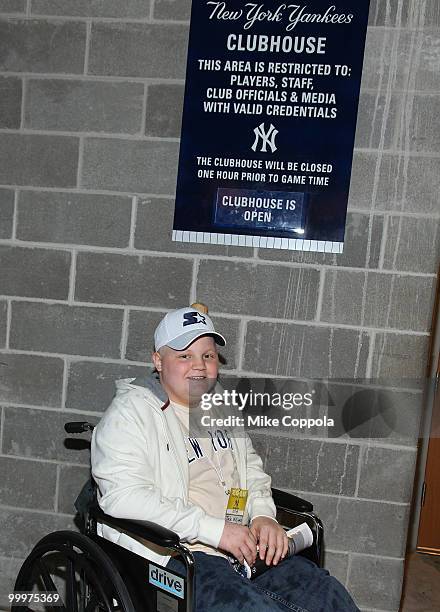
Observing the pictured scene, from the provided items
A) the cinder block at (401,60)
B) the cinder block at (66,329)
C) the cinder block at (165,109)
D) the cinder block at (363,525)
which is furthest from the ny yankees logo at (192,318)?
the cinder block at (401,60)

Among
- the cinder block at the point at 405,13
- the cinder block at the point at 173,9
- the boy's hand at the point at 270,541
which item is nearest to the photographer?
the boy's hand at the point at 270,541

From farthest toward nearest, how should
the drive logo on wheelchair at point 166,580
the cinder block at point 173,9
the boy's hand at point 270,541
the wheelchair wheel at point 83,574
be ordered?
the cinder block at point 173,9, the boy's hand at point 270,541, the wheelchair wheel at point 83,574, the drive logo on wheelchair at point 166,580

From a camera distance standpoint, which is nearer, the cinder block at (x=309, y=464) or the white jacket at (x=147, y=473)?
the white jacket at (x=147, y=473)

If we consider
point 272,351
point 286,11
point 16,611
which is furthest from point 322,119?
point 16,611

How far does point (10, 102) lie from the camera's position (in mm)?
2732

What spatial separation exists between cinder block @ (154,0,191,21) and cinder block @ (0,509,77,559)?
1.90m

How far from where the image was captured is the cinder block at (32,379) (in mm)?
2775

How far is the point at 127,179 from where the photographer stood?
269 centimetres

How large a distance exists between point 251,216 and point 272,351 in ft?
1.62

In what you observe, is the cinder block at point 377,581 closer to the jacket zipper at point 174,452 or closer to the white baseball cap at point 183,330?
the jacket zipper at point 174,452

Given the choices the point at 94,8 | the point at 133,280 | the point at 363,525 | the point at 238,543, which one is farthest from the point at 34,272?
the point at 363,525

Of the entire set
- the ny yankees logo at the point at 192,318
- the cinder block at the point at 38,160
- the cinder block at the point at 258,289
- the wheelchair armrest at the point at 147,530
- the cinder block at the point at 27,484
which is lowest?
the cinder block at the point at 27,484

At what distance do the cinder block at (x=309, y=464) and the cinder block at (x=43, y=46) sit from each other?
155 centimetres

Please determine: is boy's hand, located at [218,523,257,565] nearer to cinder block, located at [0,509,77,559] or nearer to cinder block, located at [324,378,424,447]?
cinder block, located at [324,378,424,447]
